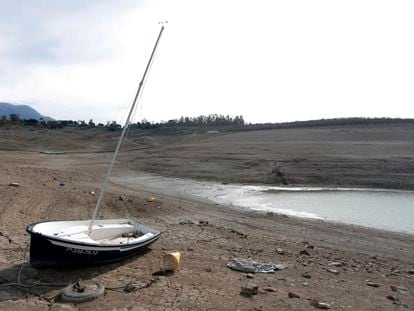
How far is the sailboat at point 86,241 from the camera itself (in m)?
8.69

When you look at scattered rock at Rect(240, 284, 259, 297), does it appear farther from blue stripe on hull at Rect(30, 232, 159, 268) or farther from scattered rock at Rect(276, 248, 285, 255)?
scattered rock at Rect(276, 248, 285, 255)

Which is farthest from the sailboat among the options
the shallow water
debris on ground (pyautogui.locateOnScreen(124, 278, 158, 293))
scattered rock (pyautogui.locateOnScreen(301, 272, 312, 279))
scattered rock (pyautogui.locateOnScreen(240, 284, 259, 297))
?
the shallow water

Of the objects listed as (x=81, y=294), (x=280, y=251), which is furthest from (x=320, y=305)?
(x=81, y=294)

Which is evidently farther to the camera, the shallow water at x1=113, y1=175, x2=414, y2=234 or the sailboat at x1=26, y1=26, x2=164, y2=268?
the shallow water at x1=113, y1=175, x2=414, y2=234

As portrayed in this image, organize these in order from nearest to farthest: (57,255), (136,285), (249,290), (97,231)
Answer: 1. (249,290)
2. (136,285)
3. (57,255)
4. (97,231)

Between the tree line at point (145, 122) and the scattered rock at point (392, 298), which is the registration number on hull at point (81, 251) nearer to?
the scattered rock at point (392, 298)

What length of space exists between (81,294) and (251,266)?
363 centimetres

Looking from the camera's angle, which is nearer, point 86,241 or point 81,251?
point 81,251

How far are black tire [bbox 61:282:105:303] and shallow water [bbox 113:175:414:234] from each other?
1065cm

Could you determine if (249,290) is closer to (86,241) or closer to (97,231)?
(86,241)

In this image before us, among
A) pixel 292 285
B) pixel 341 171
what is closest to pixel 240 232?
pixel 292 285

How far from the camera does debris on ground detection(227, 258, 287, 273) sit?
973 centimetres

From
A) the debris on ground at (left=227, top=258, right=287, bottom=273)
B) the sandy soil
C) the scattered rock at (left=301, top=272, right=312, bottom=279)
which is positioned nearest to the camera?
the sandy soil

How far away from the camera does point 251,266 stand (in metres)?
9.93
